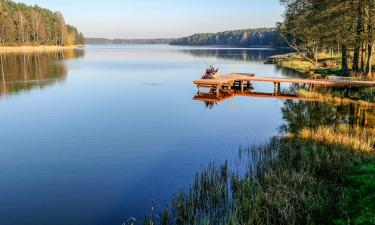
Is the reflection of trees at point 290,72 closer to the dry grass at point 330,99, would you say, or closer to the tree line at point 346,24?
the tree line at point 346,24

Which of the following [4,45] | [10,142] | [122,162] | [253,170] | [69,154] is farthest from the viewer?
[4,45]

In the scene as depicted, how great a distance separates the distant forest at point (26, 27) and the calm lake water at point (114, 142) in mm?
120244

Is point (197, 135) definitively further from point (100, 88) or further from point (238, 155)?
point (100, 88)

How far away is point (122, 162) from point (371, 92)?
2548 centimetres

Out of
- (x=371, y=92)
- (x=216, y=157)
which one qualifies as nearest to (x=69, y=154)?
(x=216, y=157)

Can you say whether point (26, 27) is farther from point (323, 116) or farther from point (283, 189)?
point (283, 189)

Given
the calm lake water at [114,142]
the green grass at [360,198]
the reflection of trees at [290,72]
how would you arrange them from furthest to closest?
the reflection of trees at [290,72], the calm lake water at [114,142], the green grass at [360,198]

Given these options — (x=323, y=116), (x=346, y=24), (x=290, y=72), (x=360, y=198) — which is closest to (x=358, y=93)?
(x=346, y=24)

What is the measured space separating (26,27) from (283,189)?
6668 inches

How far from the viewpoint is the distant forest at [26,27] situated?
479 ft

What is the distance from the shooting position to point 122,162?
18.3m

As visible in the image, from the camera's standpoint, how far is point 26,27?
158750 mm

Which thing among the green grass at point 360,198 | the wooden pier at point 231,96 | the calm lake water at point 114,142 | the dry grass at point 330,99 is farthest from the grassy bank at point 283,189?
the wooden pier at point 231,96

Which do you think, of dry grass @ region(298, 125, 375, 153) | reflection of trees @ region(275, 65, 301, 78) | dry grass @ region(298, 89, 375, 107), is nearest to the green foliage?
dry grass @ region(298, 89, 375, 107)
